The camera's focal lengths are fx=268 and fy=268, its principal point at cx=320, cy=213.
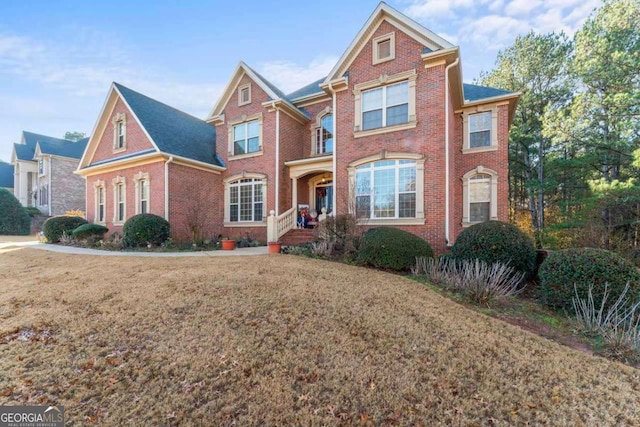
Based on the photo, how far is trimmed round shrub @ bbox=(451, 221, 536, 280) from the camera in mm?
6945

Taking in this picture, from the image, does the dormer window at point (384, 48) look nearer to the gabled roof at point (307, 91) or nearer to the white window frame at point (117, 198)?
the gabled roof at point (307, 91)

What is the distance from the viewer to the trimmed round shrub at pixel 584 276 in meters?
5.02

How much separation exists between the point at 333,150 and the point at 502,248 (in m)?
6.99

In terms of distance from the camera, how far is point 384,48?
10.5 m

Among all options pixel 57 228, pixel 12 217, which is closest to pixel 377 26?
pixel 57 228

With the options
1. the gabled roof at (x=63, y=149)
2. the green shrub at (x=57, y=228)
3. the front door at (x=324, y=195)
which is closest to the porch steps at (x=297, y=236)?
the front door at (x=324, y=195)

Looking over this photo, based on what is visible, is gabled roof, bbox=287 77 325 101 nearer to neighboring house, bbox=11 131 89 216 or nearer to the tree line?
the tree line

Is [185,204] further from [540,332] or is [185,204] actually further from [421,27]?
[540,332]

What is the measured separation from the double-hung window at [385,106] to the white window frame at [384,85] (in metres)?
0.13

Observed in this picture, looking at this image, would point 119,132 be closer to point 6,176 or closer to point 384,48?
point 384,48

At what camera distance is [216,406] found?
252cm

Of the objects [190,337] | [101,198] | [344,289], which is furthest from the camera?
[101,198]

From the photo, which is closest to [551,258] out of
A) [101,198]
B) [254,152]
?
[254,152]

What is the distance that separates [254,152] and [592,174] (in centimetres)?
2008
